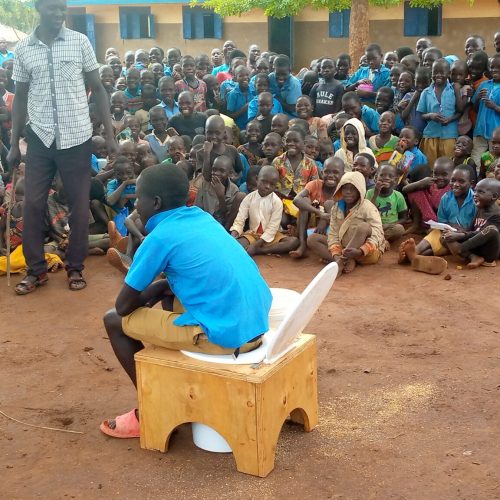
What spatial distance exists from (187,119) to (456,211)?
128 inches

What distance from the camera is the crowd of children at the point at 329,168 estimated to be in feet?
18.8

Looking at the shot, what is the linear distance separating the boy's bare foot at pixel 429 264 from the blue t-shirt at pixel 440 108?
6.45 ft

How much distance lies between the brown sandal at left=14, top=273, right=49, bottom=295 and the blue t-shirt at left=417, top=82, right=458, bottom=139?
→ 3963 mm

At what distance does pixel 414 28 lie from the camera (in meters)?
16.0

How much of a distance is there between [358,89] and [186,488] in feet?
21.0

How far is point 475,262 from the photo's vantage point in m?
5.54

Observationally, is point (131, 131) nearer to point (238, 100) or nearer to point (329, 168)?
point (238, 100)

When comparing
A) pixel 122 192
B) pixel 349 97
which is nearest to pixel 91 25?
pixel 349 97

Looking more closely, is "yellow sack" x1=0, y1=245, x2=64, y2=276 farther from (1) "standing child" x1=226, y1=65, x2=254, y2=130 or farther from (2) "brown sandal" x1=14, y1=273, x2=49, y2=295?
(1) "standing child" x1=226, y1=65, x2=254, y2=130

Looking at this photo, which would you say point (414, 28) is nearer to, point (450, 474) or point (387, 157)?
point (387, 157)

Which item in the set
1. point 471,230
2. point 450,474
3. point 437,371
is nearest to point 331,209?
point 471,230

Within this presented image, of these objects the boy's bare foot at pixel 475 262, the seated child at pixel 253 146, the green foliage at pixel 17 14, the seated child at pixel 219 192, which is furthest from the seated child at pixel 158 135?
the green foliage at pixel 17 14

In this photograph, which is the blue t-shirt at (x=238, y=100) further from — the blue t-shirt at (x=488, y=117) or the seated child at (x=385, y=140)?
the blue t-shirt at (x=488, y=117)

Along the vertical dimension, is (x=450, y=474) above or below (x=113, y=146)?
below
